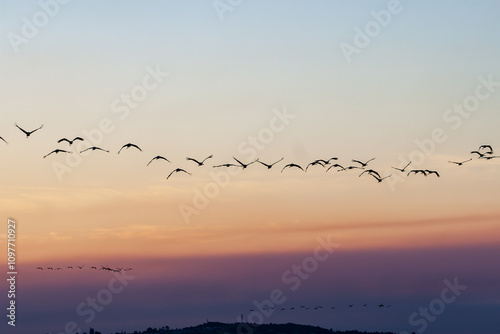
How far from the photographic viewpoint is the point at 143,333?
310ft

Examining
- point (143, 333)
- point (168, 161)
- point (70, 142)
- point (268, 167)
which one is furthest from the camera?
point (143, 333)

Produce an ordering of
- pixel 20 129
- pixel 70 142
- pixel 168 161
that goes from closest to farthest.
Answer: pixel 20 129, pixel 70 142, pixel 168 161

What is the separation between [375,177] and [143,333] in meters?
38.8

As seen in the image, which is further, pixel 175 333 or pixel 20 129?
pixel 175 333

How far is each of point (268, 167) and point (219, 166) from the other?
6.76 metres

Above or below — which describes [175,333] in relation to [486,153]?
below

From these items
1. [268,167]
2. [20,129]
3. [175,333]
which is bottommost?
[175,333]

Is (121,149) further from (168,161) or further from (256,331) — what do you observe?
(256,331)

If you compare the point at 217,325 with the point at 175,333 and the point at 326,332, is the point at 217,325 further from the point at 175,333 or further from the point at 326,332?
the point at 326,332

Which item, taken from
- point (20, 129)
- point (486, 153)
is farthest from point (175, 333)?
point (486, 153)

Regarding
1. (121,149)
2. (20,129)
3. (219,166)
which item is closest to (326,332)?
(219,166)

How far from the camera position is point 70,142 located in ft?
239

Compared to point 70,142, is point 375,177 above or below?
above

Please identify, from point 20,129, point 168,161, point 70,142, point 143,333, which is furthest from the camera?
point 143,333
